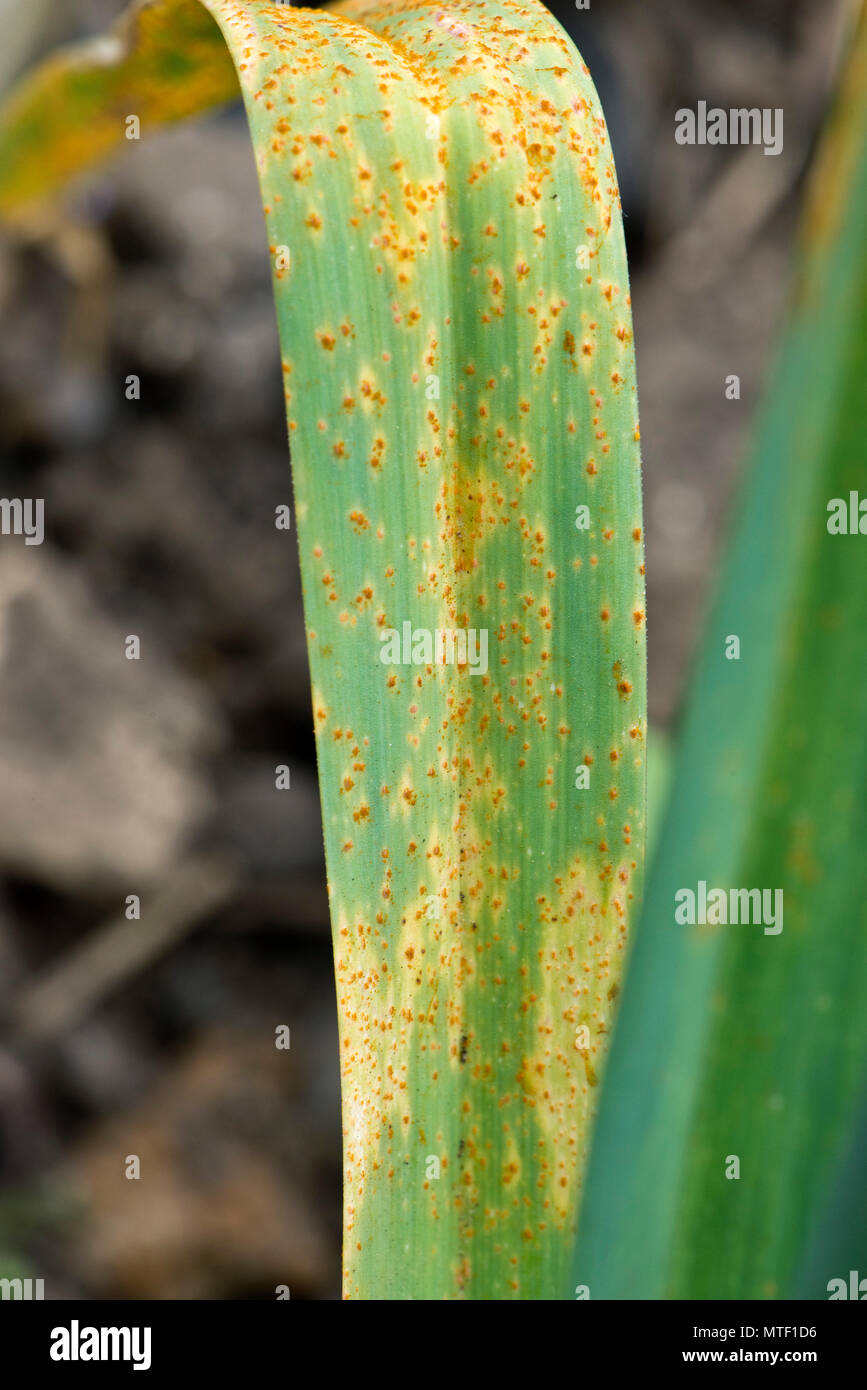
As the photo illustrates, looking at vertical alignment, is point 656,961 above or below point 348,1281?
above

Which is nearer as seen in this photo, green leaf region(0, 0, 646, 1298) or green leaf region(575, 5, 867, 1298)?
green leaf region(575, 5, 867, 1298)

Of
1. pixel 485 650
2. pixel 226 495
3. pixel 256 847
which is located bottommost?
pixel 256 847

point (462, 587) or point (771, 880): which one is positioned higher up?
point (462, 587)

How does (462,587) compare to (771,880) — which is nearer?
(771,880)

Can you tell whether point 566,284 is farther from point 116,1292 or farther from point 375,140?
point 116,1292

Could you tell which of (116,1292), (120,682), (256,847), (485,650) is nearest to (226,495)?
(120,682)
